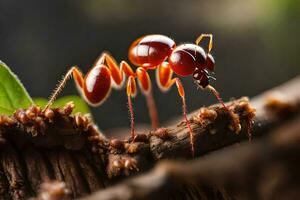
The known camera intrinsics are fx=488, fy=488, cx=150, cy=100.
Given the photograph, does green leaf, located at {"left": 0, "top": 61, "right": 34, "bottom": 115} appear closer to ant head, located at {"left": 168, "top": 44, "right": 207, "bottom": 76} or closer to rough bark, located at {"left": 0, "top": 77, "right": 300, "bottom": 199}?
rough bark, located at {"left": 0, "top": 77, "right": 300, "bottom": 199}

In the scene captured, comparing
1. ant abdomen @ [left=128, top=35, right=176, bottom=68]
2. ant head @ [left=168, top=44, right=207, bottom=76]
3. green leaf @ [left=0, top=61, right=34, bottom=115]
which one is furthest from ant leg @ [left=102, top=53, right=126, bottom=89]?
green leaf @ [left=0, top=61, right=34, bottom=115]

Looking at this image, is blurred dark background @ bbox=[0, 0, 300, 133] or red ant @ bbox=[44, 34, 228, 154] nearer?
red ant @ bbox=[44, 34, 228, 154]

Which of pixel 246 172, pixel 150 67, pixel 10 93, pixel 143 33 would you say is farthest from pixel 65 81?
pixel 143 33

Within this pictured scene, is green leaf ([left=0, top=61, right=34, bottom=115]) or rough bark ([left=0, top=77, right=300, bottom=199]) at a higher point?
green leaf ([left=0, top=61, right=34, bottom=115])

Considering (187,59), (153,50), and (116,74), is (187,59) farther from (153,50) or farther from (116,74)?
(116,74)

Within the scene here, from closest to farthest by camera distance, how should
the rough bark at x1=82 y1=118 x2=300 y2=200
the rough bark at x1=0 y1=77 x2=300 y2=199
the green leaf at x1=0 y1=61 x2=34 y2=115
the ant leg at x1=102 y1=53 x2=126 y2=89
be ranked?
the rough bark at x1=82 y1=118 x2=300 y2=200
the rough bark at x1=0 y1=77 x2=300 y2=199
the green leaf at x1=0 y1=61 x2=34 y2=115
the ant leg at x1=102 y1=53 x2=126 y2=89

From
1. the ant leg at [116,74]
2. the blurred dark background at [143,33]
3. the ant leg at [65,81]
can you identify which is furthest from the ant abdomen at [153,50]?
the blurred dark background at [143,33]

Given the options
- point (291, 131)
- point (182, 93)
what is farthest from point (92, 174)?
point (291, 131)
